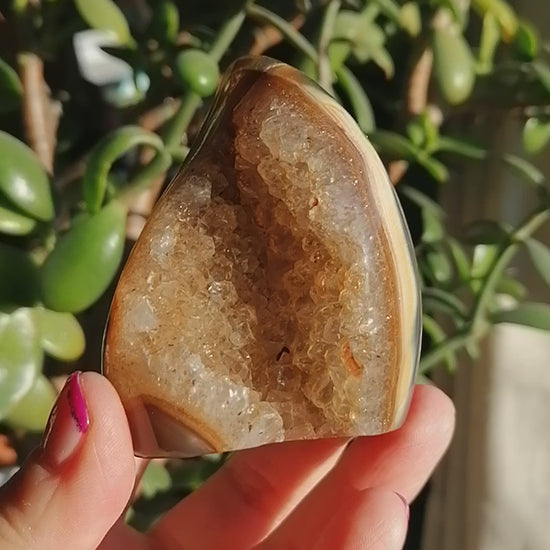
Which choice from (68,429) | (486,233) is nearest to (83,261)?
(68,429)

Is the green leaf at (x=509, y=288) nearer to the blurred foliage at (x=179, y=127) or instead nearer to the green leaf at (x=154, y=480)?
the blurred foliage at (x=179, y=127)

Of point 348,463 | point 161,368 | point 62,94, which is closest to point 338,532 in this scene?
point 348,463

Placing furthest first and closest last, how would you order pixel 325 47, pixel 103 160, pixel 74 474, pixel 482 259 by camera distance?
1. pixel 482 259
2. pixel 325 47
3. pixel 103 160
4. pixel 74 474

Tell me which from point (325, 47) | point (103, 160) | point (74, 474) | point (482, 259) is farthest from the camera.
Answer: point (482, 259)

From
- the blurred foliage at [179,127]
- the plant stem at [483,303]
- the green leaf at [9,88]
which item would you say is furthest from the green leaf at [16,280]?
the plant stem at [483,303]

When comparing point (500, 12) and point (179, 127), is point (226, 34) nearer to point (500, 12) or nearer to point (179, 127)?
point (179, 127)

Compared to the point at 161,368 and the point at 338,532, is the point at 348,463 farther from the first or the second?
the point at 161,368

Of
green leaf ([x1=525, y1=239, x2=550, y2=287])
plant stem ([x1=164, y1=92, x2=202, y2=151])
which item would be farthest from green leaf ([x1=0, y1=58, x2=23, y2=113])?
green leaf ([x1=525, y1=239, x2=550, y2=287])
